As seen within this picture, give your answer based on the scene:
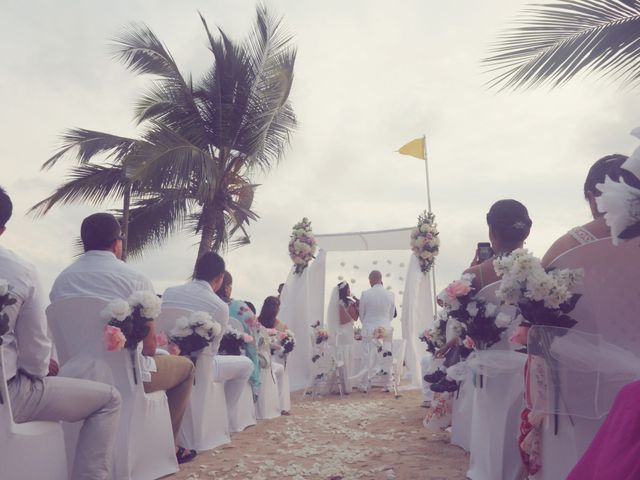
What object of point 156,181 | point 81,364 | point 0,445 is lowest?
point 0,445

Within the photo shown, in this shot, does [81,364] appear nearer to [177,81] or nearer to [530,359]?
[530,359]

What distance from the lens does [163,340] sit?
5203 mm

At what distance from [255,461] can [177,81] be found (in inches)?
514

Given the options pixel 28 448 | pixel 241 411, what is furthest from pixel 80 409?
pixel 241 411

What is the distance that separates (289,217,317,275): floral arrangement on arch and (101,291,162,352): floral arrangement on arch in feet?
25.5

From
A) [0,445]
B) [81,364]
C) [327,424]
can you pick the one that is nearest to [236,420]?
[327,424]

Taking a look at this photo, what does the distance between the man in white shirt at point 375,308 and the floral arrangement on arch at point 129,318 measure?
7.41m

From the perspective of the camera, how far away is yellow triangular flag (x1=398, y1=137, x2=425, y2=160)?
15.1 m

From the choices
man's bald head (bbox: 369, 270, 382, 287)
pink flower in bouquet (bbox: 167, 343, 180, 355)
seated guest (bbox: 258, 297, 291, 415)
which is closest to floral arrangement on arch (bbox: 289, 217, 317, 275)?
man's bald head (bbox: 369, 270, 382, 287)

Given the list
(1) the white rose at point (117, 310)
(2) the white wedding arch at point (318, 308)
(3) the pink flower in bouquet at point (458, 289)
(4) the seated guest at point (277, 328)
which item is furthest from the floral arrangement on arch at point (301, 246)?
(3) the pink flower in bouquet at point (458, 289)

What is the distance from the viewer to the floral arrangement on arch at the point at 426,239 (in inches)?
450

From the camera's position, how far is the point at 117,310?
3.82m

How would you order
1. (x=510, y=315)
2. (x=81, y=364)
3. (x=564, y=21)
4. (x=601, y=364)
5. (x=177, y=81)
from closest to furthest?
(x=601, y=364) → (x=510, y=315) → (x=81, y=364) → (x=564, y=21) → (x=177, y=81)

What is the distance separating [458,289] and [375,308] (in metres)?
7.59
